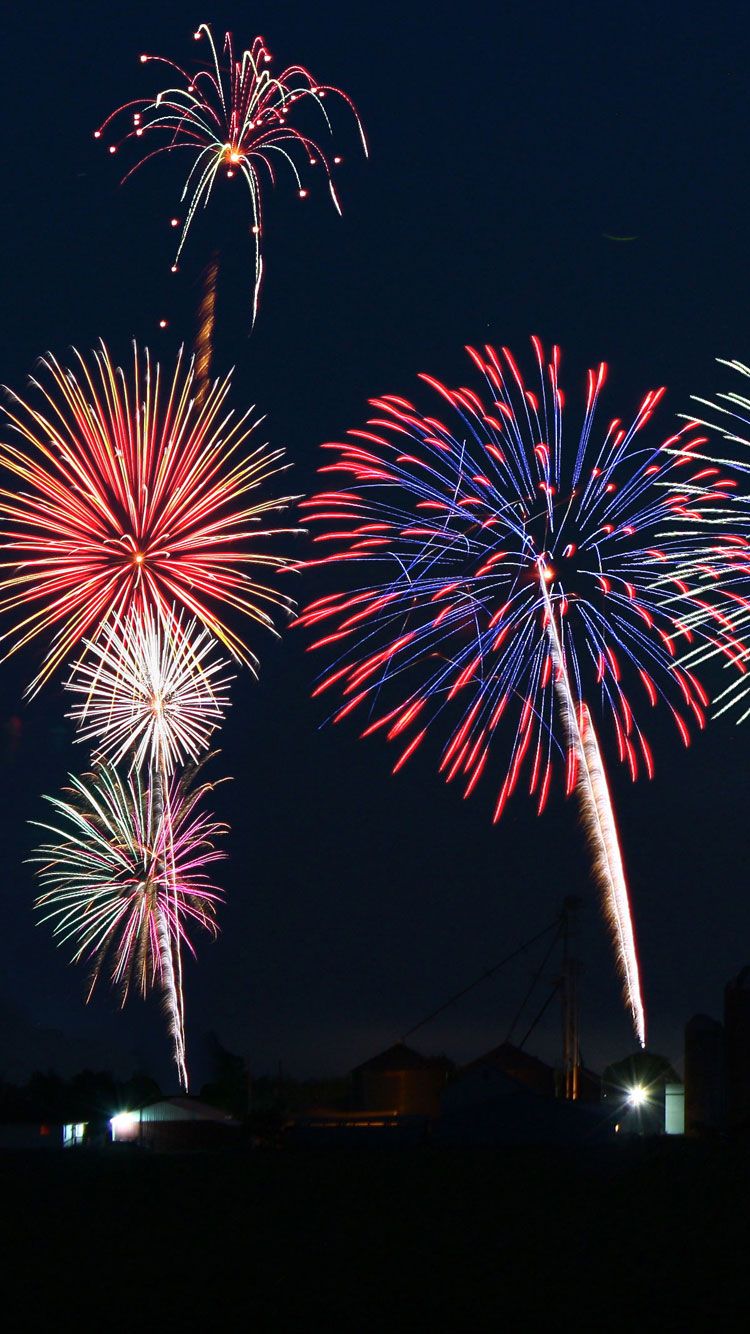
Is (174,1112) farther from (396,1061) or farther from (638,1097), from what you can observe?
(638,1097)

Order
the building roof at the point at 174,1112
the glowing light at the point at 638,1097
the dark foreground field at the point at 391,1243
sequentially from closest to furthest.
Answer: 1. the dark foreground field at the point at 391,1243
2. the glowing light at the point at 638,1097
3. the building roof at the point at 174,1112

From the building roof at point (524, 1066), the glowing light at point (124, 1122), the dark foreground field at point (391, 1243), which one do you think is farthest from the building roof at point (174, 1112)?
the dark foreground field at point (391, 1243)

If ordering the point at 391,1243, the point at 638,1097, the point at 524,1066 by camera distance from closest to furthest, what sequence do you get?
the point at 391,1243, the point at 638,1097, the point at 524,1066

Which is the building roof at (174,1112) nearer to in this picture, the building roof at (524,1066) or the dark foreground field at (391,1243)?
the building roof at (524,1066)

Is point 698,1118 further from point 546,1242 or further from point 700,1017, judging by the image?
point 546,1242

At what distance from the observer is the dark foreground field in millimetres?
23438

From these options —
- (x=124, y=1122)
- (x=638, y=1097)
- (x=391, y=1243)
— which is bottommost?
(x=391, y=1243)

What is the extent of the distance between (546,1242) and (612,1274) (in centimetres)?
212

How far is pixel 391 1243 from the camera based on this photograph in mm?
27078

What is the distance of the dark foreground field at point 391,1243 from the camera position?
76.9 feet

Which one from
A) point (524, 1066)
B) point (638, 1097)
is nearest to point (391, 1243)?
point (638, 1097)

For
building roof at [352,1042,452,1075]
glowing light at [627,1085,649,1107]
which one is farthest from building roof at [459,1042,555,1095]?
glowing light at [627,1085,649,1107]

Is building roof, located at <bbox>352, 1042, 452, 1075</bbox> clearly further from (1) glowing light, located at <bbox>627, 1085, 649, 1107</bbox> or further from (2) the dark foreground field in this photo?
(2) the dark foreground field

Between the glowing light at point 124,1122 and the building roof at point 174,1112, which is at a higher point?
the building roof at point 174,1112
